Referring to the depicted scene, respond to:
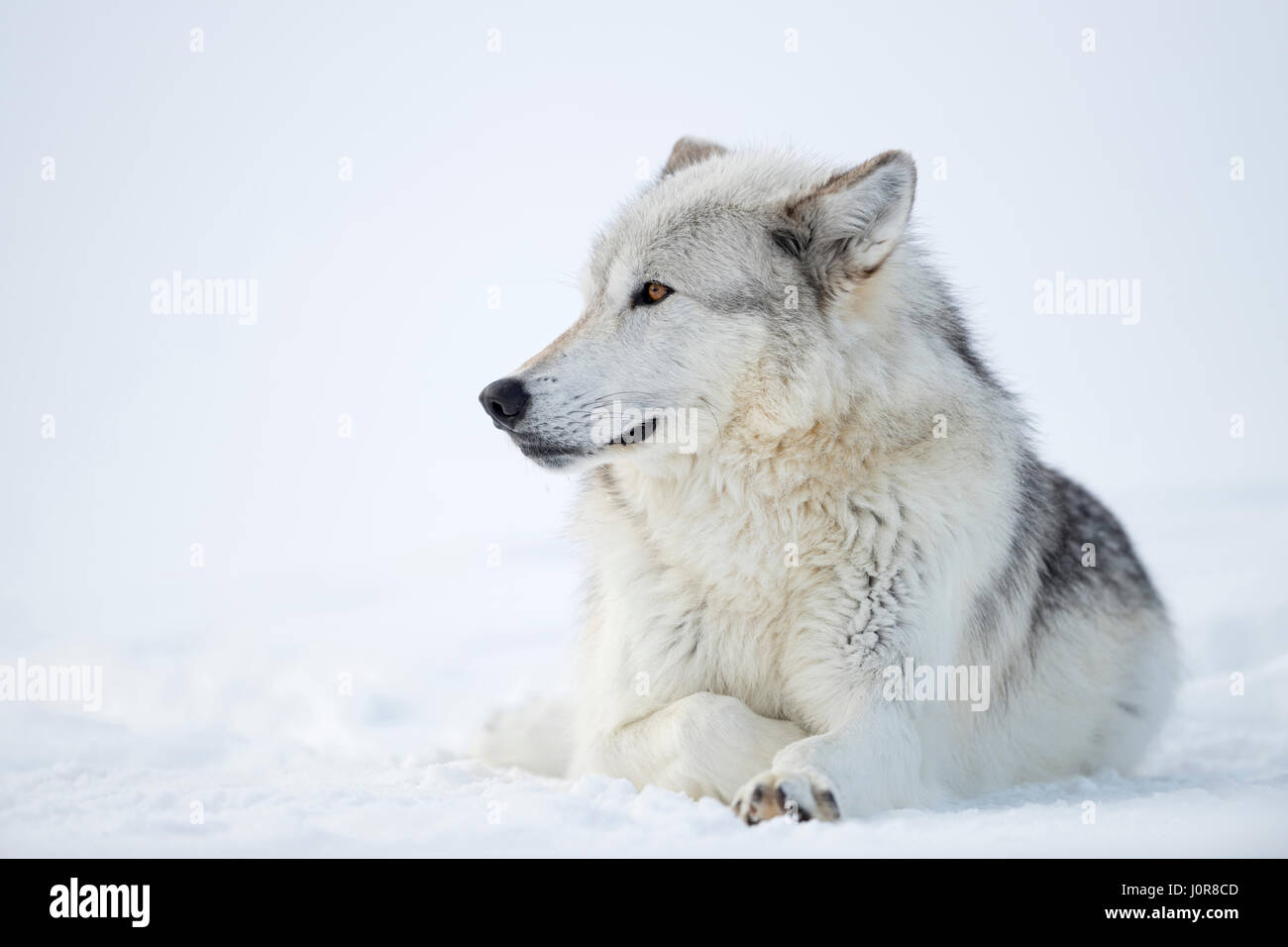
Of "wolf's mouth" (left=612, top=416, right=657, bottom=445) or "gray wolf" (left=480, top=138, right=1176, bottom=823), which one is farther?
"wolf's mouth" (left=612, top=416, right=657, bottom=445)

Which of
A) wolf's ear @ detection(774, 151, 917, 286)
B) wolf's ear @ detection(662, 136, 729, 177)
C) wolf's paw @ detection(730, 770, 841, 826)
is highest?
wolf's ear @ detection(662, 136, 729, 177)

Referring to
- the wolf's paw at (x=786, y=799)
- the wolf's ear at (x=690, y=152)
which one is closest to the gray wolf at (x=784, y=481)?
the wolf's paw at (x=786, y=799)

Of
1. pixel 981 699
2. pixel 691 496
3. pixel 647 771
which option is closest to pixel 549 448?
pixel 691 496

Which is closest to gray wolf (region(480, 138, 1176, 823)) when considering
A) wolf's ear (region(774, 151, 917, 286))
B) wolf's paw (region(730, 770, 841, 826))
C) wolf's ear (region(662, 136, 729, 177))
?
wolf's ear (region(774, 151, 917, 286))

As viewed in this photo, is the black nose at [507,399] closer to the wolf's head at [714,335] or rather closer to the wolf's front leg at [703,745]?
the wolf's head at [714,335]

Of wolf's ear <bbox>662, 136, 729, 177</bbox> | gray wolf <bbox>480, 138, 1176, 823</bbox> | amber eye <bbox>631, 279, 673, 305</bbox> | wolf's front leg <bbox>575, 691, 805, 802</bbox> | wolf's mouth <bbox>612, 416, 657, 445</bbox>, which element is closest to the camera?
wolf's front leg <bbox>575, 691, 805, 802</bbox>

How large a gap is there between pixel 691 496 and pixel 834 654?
764mm

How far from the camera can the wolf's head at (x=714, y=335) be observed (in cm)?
407

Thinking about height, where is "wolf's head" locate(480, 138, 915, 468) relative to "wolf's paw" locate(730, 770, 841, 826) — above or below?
above

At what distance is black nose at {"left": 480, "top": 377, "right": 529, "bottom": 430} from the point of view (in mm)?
4047

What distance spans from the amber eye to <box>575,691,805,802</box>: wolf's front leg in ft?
4.74

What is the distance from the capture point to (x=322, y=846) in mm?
3088

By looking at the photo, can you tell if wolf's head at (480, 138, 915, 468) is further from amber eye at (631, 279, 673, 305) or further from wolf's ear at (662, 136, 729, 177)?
wolf's ear at (662, 136, 729, 177)
